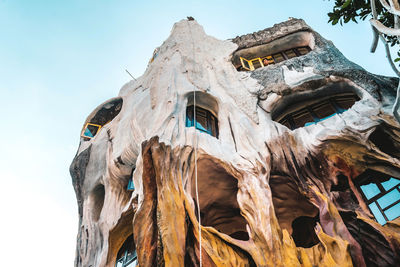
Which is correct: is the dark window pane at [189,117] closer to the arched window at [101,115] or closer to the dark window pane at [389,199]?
the arched window at [101,115]

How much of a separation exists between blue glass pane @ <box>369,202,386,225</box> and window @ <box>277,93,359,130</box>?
3409 mm

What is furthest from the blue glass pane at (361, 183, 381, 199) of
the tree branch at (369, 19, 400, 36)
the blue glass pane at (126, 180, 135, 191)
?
the blue glass pane at (126, 180, 135, 191)

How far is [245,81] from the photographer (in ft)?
41.1

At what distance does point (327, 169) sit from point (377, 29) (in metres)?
4.40

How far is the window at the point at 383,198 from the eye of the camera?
7793mm

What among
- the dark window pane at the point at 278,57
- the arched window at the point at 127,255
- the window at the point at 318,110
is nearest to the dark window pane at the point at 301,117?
the window at the point at 318,110

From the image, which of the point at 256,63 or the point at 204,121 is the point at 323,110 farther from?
the point at 256,63

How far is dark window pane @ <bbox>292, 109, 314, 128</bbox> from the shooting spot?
439 inches

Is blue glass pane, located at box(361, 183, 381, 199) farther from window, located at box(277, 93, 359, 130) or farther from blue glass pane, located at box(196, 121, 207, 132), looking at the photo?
blue glass pane, located at box(196, 121, 207, 132)

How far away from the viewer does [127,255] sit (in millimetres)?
9633

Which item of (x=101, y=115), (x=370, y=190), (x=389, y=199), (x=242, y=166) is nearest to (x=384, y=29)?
(x=242, y=166)

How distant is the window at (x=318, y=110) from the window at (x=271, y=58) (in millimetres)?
3240

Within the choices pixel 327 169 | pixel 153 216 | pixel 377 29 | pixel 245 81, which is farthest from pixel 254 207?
pixel 245 81

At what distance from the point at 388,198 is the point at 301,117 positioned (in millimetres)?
4084
